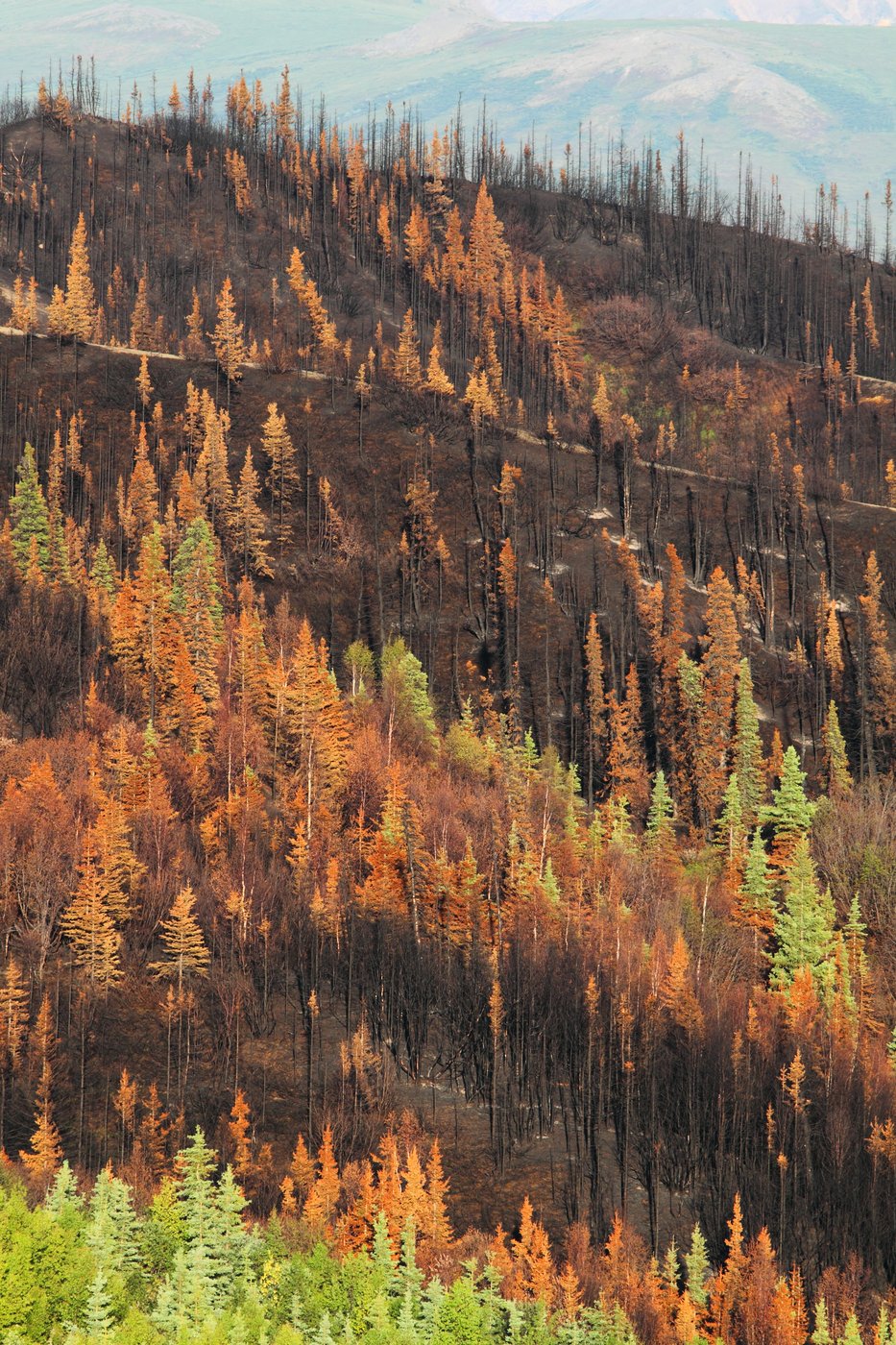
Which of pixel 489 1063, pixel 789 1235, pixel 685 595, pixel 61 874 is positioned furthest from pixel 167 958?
pixel 685 595

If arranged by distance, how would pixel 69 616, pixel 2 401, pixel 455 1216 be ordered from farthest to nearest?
1. pixel 2 401
2. pixel 69 616
3. pixel 455 1216

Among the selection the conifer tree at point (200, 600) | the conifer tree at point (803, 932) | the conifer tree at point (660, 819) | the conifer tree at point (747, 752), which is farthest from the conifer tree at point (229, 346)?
the conifer tree at point (803, 932)

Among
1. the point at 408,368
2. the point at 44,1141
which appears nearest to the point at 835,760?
the point at 408,368

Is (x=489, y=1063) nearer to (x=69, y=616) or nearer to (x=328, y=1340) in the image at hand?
(x=328, y=1340)

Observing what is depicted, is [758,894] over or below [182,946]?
below

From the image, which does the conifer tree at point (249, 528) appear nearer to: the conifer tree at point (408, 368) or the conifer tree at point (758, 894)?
the conifer tree at point (408, 368)

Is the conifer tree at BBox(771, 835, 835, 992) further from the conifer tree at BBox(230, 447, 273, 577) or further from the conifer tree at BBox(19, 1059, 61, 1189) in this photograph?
the conifer tree at BBox(230, 447, 273, 577)

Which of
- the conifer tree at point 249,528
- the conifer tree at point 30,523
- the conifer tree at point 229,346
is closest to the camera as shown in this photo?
the conifer tree at point 30,523

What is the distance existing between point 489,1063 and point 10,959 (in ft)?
98.4

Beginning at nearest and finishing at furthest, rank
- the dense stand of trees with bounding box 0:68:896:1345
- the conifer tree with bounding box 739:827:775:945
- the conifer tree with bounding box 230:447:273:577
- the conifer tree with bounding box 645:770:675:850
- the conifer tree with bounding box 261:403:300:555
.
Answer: the dense stand of trees with bounding box 0:68:896:1345
the conifer tree with bounding box 739:827:775:945
the conifer tree with bounding box 645:770:675:850
the conifer tree with bounding box 230:447:273:577
the conifer tree with bounding box 261:403:300:555

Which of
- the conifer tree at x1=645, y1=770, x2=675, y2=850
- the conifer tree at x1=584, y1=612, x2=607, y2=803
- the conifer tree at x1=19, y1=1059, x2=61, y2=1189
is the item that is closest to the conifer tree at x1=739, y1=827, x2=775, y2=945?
the conifer tree at x1=645, y1=770, x2=675, y2=850

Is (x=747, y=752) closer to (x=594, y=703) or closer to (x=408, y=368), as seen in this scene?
(x=594, y=703)

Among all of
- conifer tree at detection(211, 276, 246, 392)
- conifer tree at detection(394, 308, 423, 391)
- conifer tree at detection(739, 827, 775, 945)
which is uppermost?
conifer tree at detection(211, 276, 246, 392)

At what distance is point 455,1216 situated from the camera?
92.6m
